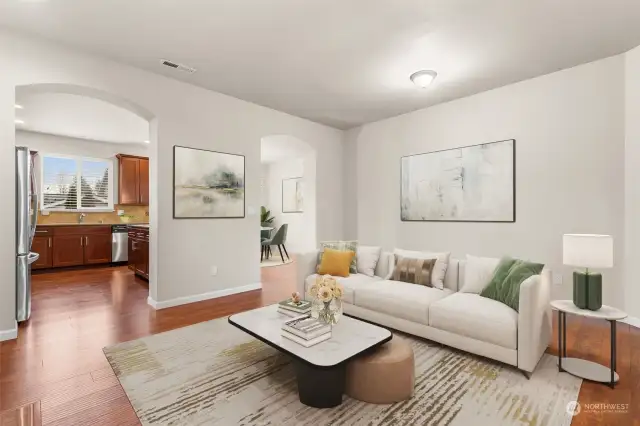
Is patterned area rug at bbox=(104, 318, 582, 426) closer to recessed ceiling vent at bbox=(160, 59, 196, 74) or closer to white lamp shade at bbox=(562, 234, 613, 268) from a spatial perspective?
white lamp shade at bbox=(562, 234, 613, 268)

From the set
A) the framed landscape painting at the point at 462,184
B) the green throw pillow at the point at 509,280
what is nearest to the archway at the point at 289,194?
the framed landscape painting at the point at 462,184

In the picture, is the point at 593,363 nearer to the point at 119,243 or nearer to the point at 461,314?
the point at 461,314

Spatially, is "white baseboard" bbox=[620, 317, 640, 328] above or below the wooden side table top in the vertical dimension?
below

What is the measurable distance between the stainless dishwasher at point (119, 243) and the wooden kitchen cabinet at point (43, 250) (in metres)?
1.01

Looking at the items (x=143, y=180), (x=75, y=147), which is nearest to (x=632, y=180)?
(x=143, y=180)

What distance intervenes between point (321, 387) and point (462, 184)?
142 inches

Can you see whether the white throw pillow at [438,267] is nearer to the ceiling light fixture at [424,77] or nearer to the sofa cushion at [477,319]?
the sofa cushion at [477,319]

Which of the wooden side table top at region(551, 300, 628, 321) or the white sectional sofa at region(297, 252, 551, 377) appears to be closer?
the wooden side table top at region(551, 300, 628, 321)

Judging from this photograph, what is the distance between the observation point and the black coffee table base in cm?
188

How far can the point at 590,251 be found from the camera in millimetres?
2250

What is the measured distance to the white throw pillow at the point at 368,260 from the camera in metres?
3.80

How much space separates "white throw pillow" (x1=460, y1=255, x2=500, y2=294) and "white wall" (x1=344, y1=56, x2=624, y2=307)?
4.49ft

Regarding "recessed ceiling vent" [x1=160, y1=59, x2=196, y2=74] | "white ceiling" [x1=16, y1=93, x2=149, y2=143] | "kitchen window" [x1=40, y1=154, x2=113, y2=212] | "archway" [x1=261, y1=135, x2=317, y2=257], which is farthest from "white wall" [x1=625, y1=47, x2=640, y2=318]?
"kitchen window" [x1=40, y1=154, x2=113, y2=212]

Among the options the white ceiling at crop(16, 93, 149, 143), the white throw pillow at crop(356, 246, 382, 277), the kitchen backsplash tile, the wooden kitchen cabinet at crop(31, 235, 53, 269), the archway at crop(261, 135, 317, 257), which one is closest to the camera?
the white throw pillow at crop(356, 246, 382, 277)
